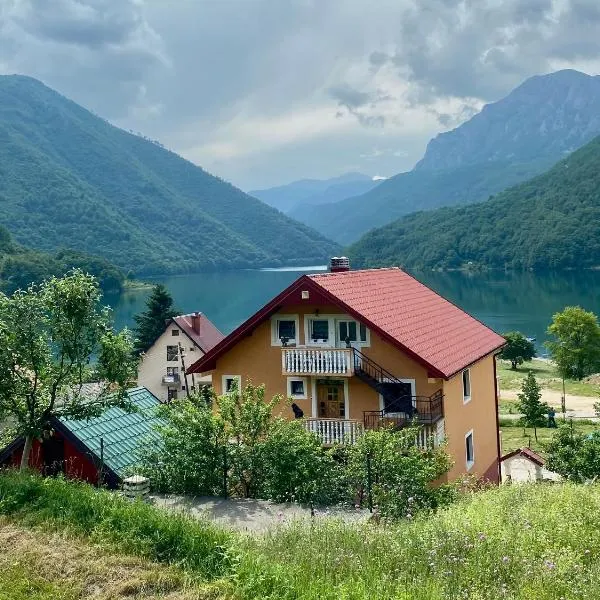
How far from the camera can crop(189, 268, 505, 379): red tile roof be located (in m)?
21.9

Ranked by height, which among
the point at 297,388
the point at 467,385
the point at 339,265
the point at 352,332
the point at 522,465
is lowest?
the point at 522,465

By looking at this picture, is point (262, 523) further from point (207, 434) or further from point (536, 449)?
point (536, 449)

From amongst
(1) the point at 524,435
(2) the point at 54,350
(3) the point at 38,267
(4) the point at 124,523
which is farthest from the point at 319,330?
(3) the point at 38,267

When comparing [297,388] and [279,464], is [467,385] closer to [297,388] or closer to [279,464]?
[297,388]

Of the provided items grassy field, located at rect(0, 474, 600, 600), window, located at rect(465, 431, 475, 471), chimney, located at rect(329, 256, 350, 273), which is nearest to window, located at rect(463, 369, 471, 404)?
window, located at rect(465, 431, 475, 471)

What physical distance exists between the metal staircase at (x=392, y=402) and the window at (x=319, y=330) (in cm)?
136

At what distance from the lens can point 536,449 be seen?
123ft

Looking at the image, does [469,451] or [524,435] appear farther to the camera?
[524,435]

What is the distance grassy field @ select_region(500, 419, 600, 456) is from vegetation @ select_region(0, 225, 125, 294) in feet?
338

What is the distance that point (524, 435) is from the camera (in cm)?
4291

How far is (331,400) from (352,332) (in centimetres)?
231

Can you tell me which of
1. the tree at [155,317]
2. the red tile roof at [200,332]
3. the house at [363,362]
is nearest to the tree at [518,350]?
the tree at [155,317]

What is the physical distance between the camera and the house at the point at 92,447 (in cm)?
1848

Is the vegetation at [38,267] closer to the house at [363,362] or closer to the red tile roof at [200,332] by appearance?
the red tile roof at [200,332]
